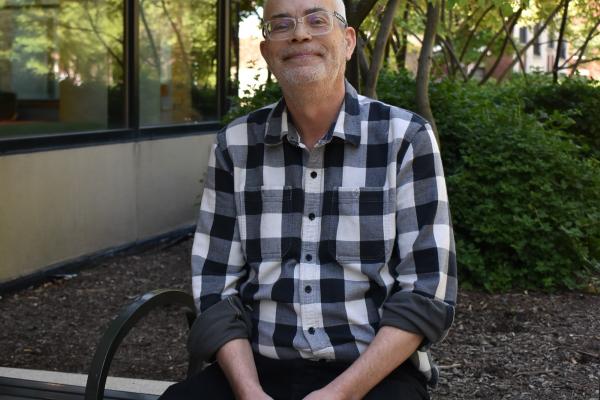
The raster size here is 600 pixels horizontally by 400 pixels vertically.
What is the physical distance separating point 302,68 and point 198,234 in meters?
0.58

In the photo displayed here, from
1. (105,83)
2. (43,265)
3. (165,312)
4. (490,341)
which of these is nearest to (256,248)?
(490,341)

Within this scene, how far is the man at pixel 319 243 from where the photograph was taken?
8.36 ft

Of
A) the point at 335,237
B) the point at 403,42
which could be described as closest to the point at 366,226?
the point at 335,237

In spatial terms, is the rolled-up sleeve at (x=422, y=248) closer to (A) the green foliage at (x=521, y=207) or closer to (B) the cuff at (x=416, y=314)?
(B) the cuff at (x=416, y=314)

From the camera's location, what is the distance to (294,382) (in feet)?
8.47

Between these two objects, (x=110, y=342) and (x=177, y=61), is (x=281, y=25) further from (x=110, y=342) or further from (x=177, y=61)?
(x=177, y=61)

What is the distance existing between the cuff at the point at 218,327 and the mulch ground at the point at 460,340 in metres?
1.68

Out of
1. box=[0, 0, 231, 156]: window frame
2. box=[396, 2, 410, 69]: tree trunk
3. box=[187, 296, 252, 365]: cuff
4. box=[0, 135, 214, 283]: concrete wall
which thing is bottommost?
box=[0, 135, 214, 283]: concrete wall

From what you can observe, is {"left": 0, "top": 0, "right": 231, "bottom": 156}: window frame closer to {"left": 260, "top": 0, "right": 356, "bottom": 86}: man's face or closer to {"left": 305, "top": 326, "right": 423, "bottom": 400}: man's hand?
{"left": 260, "top": 0, "right": 356, "bottom": 86}: man's face

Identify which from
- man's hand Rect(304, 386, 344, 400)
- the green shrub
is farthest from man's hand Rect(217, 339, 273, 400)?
the green shrub

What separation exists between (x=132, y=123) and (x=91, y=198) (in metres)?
1.02

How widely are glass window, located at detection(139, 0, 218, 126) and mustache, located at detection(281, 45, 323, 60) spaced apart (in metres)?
6.09

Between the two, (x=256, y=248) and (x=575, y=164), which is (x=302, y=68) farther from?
(x=575, y=164)

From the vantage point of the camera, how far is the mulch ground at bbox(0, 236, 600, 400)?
4289mm
